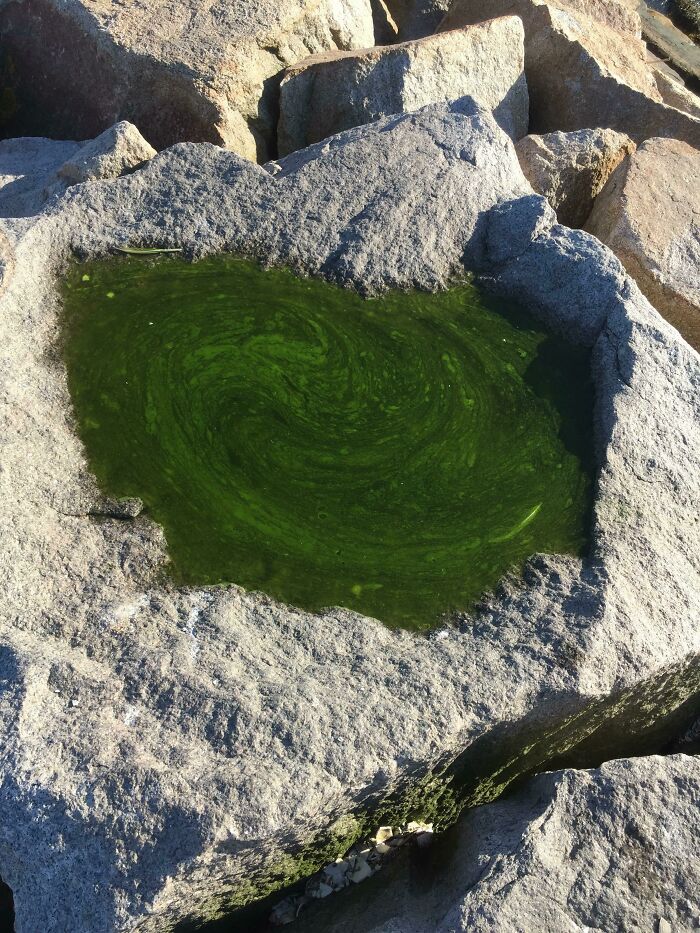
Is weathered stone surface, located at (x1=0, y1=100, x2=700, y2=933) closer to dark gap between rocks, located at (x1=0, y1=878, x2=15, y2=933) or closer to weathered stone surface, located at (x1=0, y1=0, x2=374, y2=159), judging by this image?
dark gap between rocks, located at (x1=0, y1=878, x2=15, y2=933)

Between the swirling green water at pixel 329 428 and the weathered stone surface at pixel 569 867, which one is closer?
the weathered stone surface at pixel 569 867

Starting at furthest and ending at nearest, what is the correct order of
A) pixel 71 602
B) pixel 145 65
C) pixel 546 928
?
pixel 145 65, pixel 71 602, pixel 546 928

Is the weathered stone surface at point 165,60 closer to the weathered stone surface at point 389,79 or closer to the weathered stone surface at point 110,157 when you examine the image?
the weathered stone surface at point 389,79

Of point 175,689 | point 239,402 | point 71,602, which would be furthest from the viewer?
point 239,402

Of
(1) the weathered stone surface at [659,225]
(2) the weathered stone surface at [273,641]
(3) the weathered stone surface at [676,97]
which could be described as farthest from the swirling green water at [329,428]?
(3) the weathered stone surface at [676,97]

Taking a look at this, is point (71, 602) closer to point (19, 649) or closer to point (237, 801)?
point (19, 649)

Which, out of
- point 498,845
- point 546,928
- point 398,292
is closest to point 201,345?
point 398,292
